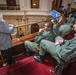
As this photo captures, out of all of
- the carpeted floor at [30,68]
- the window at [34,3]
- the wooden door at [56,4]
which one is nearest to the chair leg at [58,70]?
the carpeted floor at [30,68]

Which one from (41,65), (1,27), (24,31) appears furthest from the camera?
(24,31)

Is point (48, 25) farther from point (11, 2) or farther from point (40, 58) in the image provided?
point (11, 2)

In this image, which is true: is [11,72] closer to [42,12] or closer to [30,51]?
[30,51]

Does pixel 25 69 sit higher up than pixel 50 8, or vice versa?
pixel 50 8

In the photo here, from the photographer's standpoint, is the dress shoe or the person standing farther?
the dress shoe

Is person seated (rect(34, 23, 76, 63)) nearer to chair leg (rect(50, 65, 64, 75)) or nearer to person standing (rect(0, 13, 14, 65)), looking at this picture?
chair leg (rect(50, 65, 64, 75))

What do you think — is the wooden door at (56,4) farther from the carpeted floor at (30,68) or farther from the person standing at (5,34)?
the person standing at (5,34)

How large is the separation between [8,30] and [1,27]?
13 centimetres

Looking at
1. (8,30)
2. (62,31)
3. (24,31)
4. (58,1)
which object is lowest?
(24,31)

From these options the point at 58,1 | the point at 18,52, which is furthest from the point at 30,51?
the point at 58,1

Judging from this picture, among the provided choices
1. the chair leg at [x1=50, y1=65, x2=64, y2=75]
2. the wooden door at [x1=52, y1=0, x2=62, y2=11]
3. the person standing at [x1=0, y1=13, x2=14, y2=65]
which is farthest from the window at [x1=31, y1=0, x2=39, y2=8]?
the chair leg at [x1=50, y1=65, x2=64, y2=75]

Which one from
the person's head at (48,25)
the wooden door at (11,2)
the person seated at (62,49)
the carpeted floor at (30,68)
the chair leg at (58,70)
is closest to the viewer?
the person seated at (62,49)

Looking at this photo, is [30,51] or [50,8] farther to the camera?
[50,8]

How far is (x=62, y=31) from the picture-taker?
112 inches
